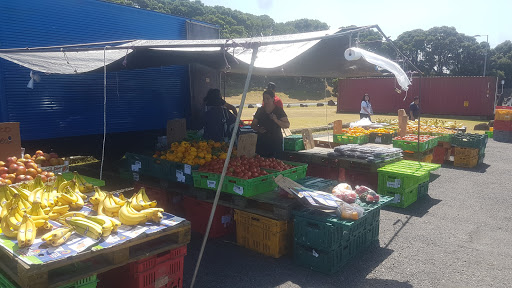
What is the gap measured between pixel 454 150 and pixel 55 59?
36.3ft

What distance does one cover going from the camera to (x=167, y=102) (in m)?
12.2

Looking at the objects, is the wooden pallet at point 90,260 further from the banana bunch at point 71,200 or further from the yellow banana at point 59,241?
the banana bunch at point 71,200

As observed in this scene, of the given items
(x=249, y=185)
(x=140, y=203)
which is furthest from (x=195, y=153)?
(x=140, y=203)

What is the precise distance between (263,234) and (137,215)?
2.04 meters

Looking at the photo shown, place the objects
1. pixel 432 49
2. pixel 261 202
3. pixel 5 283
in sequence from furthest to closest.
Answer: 1. pixel 432 49
2. pixel 261 202
3. pixel 5 283

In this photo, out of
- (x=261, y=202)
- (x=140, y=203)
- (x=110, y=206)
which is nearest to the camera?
(x=110, y=206)

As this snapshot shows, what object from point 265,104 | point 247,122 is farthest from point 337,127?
point 265,104

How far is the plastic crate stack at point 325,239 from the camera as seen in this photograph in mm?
4512

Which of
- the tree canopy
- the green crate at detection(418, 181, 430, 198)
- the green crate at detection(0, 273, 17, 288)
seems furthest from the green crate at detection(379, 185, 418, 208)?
the tree canopy

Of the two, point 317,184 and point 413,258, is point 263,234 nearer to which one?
point 317,184

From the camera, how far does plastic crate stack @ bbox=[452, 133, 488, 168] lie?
36.8 feet

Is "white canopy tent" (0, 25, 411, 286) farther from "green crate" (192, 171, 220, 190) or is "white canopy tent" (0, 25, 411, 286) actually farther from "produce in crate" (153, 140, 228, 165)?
"green crate" (192, 171, 220, 190)

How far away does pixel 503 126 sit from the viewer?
1711cm

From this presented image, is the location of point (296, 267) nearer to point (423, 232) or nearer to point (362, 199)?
point (362, 199)
